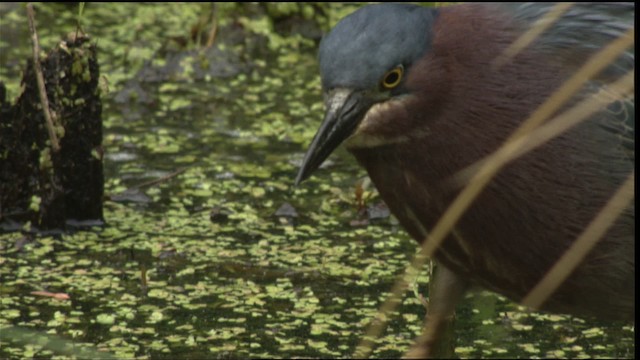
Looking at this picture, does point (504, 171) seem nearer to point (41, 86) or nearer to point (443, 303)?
point (443, 303)

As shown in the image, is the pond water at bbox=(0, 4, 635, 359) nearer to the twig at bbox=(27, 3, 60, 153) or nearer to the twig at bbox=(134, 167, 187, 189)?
the twig at bbox=(134, 167, 187, 189)

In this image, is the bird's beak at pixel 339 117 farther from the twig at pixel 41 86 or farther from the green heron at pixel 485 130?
the twig at pixel 41 86

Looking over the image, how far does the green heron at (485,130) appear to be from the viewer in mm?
3383

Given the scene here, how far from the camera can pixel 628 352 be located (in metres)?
4.38

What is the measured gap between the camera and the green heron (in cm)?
338

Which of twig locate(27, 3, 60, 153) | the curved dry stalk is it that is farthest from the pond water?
the curved dry stalk

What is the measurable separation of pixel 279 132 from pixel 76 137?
1269mm

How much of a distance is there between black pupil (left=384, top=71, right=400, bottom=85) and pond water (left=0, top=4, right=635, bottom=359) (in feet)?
3.47

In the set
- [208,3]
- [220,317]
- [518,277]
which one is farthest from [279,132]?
[518,277]

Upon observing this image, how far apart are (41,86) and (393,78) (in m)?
1.64

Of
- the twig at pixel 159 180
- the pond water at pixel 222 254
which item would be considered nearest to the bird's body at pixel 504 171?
the pond water at pixel 222 254

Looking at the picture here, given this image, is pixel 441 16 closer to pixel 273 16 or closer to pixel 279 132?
pixel 279 132

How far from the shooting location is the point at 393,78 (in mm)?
3396

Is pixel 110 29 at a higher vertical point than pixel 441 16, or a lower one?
higher
